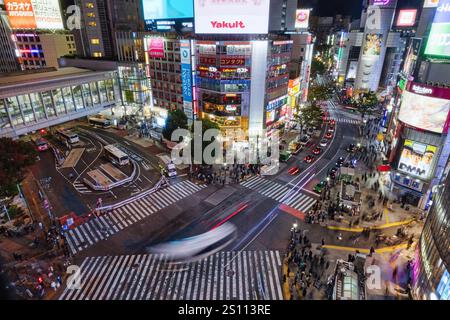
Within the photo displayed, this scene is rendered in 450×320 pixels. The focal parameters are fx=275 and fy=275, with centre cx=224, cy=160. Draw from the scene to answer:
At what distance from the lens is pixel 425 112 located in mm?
38375

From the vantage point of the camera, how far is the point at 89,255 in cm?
3322

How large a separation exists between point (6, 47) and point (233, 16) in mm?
93555

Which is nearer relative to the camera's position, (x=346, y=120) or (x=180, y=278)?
(x=180, y=278)

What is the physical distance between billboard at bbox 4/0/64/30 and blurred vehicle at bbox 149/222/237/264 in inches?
3426

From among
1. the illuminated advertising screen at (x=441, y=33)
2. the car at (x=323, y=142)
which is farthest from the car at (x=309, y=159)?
the illuminated advertising screen at (x=441, y=33)

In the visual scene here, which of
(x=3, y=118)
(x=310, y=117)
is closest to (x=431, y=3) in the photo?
(x=310, y=117)

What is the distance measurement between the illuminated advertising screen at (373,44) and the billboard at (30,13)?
105 metres

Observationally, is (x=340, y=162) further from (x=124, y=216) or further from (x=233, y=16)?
(x=124, y=216)

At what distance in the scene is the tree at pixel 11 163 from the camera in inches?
1379

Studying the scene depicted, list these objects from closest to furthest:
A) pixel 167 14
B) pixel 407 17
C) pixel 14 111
Result: pixel 14 111 → pixel 167 14 → pixel 407 17

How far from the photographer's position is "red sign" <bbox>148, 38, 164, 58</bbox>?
6712cm

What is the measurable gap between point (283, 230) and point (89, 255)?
A: 24.7 meters

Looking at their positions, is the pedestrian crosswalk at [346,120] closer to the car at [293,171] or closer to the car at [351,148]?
the car at [351,148]

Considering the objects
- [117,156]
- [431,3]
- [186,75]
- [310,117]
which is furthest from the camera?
[310,117]
